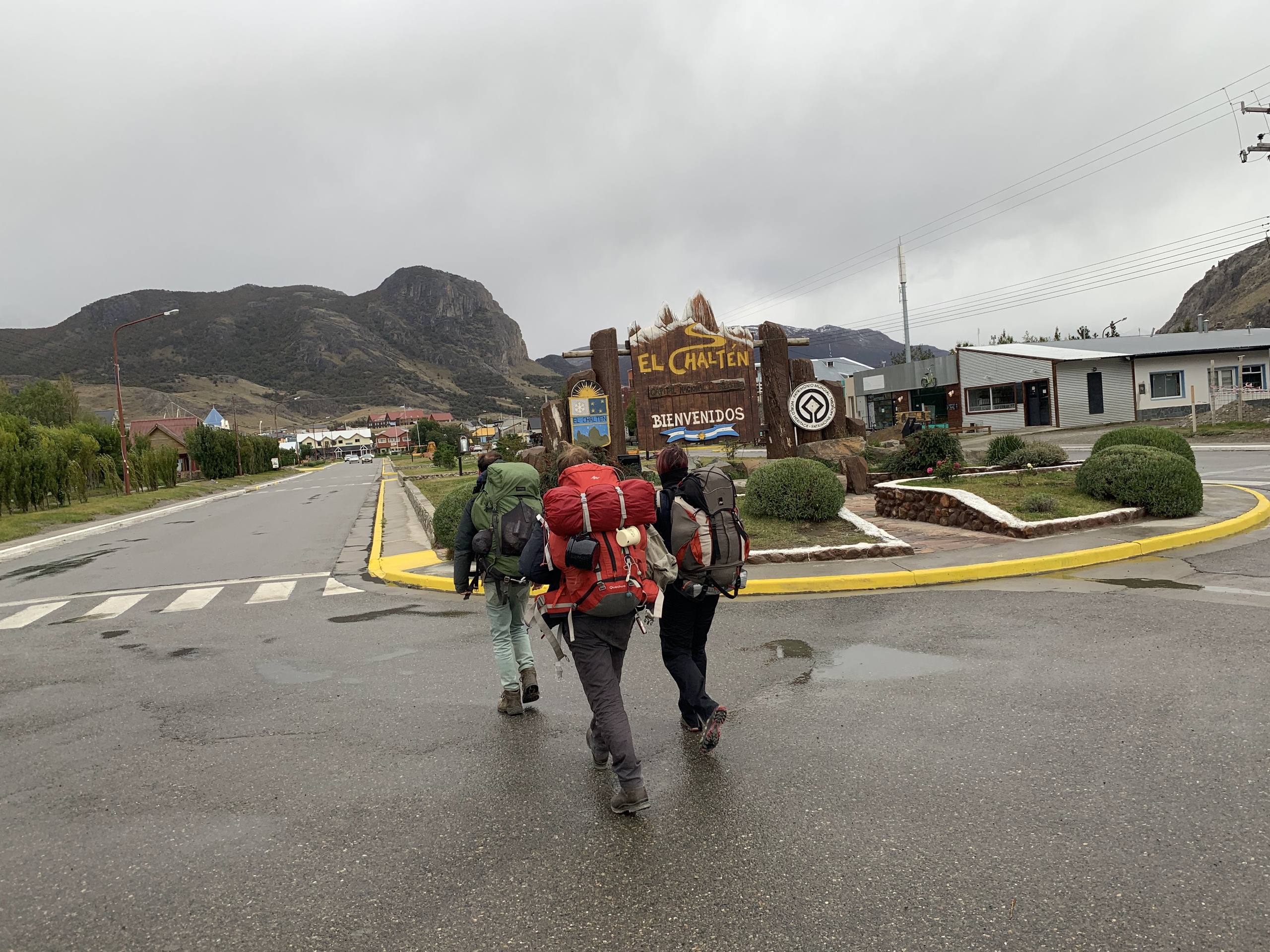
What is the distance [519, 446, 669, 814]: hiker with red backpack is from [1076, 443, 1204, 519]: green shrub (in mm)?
9878

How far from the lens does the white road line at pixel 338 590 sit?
410 inches

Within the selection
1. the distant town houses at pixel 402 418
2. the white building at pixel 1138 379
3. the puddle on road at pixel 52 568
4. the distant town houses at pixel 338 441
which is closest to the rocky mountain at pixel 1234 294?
A: the white building at pixel 1138 379

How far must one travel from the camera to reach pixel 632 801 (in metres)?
3.77

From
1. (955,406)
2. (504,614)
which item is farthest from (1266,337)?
(504,614)

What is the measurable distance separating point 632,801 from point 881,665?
106 inches

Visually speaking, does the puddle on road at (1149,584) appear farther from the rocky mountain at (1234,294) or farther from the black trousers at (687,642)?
the rocky mountain at (1234,294)

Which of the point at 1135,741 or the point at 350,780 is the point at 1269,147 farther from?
the point at 350,780

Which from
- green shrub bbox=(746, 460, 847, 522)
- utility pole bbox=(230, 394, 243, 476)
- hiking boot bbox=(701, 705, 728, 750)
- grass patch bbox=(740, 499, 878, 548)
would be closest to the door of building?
green shrub bbox=(746, 460, 847, 522)

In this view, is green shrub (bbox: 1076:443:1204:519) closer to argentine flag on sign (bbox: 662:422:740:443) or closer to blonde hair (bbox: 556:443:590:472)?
argentine flag on sign (bbox: 662:422:740:443)

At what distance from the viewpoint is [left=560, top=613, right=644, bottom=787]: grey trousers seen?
3908mm

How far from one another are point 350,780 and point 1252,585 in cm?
789

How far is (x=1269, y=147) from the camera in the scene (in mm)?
28891

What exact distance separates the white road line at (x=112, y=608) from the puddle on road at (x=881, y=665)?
26.9 feet

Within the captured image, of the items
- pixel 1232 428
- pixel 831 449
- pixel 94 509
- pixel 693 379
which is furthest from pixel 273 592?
pixel 1232 428
